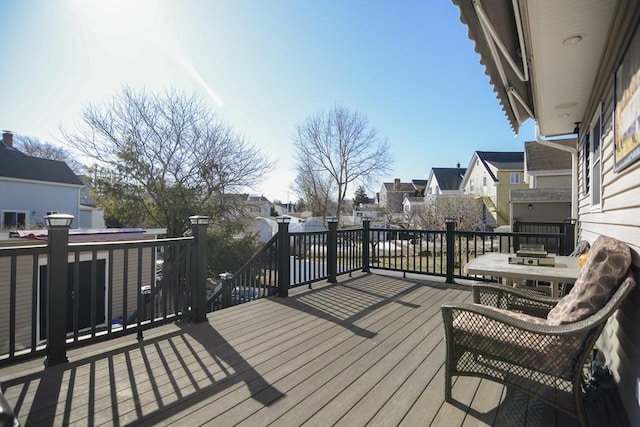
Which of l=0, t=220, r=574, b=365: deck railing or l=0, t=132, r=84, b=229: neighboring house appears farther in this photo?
l=0, t=132, r=84, b=229: neighboring house

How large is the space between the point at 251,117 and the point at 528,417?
1440cm

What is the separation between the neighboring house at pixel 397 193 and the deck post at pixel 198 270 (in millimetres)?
29933

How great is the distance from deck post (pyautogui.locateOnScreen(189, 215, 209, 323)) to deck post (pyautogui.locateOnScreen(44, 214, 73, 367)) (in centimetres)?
111

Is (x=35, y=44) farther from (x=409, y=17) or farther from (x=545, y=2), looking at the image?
(x=545, y=2)

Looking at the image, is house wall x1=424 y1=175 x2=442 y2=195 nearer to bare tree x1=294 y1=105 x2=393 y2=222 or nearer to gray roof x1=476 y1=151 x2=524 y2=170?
gray roof x1=476 y1=151 x2=524 y2=170

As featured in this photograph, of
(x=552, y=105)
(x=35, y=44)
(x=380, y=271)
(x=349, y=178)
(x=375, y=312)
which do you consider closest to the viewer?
(x=375, y=312)

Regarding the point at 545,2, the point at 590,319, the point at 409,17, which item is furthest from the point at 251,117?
the point at 590,319

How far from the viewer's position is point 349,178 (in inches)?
862

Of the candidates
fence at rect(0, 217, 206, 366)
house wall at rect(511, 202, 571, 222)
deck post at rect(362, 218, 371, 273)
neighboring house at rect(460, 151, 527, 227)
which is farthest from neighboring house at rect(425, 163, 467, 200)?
fence at rect(0, 217, 206, 366)

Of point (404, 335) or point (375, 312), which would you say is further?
point (375, 312)

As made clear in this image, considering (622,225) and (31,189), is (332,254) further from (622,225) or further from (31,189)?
(31,189)

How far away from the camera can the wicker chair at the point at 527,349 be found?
153cm

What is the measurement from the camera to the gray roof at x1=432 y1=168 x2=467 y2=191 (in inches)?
1200

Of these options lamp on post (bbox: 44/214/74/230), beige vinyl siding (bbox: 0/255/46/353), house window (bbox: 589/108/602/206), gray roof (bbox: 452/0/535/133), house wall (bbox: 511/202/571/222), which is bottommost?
beige vinyl siding (bbox: 0/255/46/353)
